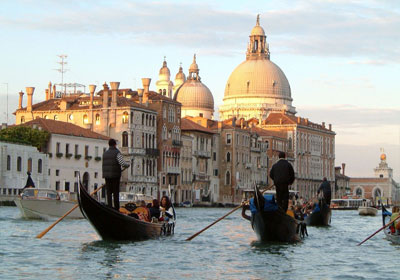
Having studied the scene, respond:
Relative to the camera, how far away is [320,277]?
49.7ft

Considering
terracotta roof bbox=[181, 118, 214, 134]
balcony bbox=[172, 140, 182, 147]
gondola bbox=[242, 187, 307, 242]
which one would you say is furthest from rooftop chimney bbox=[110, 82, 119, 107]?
gondola bbox=[242, 187, 307, 242]

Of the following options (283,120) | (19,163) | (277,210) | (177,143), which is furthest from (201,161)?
(277,210)

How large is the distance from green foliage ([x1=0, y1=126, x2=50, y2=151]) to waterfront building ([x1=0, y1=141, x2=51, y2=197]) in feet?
2.84

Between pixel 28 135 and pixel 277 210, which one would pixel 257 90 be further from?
pixel 277 210

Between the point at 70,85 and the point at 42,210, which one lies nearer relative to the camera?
the point at 42,210

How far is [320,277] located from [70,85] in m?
72.4

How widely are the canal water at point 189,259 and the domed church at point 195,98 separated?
88640 mm

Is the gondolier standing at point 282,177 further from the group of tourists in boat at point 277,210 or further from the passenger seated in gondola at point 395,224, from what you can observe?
the passenger seated in gondola at point 395,224

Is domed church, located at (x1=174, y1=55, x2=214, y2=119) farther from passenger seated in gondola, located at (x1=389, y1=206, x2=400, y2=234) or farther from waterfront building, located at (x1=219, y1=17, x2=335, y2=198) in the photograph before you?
passenger seated in gondola, located at (x1=389, y1=206, x2=400, y2=234)

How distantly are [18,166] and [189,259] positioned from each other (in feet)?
136

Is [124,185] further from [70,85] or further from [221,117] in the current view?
[221,117]

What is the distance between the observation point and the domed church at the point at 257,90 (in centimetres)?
12025

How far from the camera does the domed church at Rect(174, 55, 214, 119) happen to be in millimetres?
112188

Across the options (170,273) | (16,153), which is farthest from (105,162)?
(16,153)
